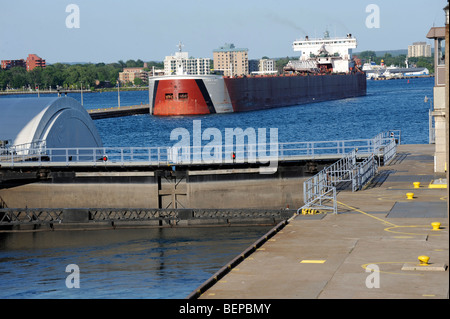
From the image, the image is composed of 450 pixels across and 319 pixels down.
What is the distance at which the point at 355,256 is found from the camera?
20.6 metres

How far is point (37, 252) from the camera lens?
35188 mm

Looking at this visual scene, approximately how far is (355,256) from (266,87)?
137800mm

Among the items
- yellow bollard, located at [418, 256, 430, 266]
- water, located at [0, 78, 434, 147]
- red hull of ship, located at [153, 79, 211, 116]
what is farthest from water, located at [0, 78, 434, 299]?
red hull of ship, located at [153, 79, 211, 116]

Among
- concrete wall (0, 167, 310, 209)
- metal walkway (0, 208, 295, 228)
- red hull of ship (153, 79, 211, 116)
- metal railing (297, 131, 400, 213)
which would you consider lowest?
metal walkway (0, 208, 295, 228)

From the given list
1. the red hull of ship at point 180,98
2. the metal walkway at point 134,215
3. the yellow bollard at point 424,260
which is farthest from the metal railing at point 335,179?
the red hull of ship at point 180,98

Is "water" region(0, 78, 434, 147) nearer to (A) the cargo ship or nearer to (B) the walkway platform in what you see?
(A) the cargo ship

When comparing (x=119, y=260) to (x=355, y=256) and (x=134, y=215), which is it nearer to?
(x=134, y=215)

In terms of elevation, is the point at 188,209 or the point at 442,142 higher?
the point at 442,142

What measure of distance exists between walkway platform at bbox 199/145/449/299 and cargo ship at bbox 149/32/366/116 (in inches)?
4177

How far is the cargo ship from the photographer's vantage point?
136m

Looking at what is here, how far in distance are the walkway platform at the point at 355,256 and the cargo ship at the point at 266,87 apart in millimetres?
106091
